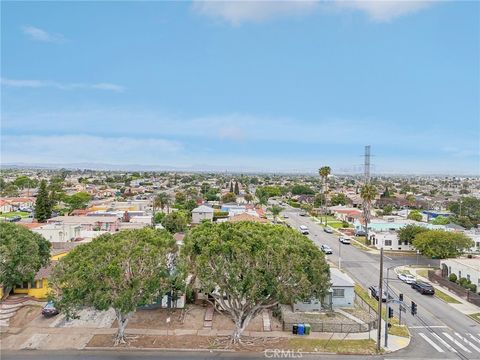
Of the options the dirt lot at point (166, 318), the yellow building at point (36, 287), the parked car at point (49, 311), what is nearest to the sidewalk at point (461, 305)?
the dirt lot at point (166, 318)

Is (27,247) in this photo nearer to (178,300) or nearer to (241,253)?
(178,300)

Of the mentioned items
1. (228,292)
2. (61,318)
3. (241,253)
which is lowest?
(61,318)

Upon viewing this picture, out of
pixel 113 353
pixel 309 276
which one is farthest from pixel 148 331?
pixel 309 276

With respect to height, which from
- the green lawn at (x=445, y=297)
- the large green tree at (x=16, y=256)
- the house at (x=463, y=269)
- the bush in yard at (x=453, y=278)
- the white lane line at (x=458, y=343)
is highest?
the large green tree at (x=16, y=256)

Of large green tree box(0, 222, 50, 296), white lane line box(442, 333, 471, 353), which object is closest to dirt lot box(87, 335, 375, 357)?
white lane line box(442, 333, 471, 353)

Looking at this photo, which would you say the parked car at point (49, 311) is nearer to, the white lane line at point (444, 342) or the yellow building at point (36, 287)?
the yellow building at point (36, 287)

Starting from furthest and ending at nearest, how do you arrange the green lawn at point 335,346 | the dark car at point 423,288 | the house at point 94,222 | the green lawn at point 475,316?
the house at point 94,222, the dark car at point 423,288, the green lawn at point 475,316, the green lawn at point 335,346

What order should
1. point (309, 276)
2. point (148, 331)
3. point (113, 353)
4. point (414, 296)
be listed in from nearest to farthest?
point (113, 353) < point (309, 276) < point (148, 331) < point (414, 296)

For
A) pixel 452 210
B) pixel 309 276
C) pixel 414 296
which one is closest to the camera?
pixel 309 276
